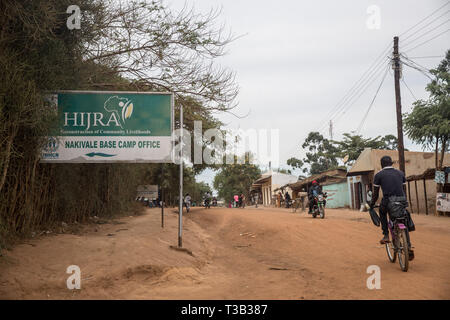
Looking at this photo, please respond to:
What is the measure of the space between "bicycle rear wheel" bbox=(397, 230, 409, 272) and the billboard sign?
463 centimetres

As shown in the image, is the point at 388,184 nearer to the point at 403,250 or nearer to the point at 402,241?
the point at 402,241

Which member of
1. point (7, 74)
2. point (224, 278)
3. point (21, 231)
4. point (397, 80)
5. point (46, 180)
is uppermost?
point (397, 80)

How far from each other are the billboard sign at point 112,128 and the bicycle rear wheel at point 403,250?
4634mm

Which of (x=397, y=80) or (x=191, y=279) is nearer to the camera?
(x=191, y=279)

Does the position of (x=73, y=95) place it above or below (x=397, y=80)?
below

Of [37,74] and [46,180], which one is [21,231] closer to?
[46,180]

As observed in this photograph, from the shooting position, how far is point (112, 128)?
790cm

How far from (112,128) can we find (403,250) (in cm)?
595

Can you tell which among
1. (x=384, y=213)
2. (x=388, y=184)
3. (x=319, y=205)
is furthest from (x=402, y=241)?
(x=319, y=205)

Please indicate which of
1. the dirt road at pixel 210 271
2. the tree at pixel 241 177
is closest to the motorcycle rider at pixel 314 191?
the dirt road at pixel 210 271

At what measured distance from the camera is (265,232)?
39.4ft

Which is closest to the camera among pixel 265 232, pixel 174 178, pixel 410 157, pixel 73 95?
pixel 73 95
